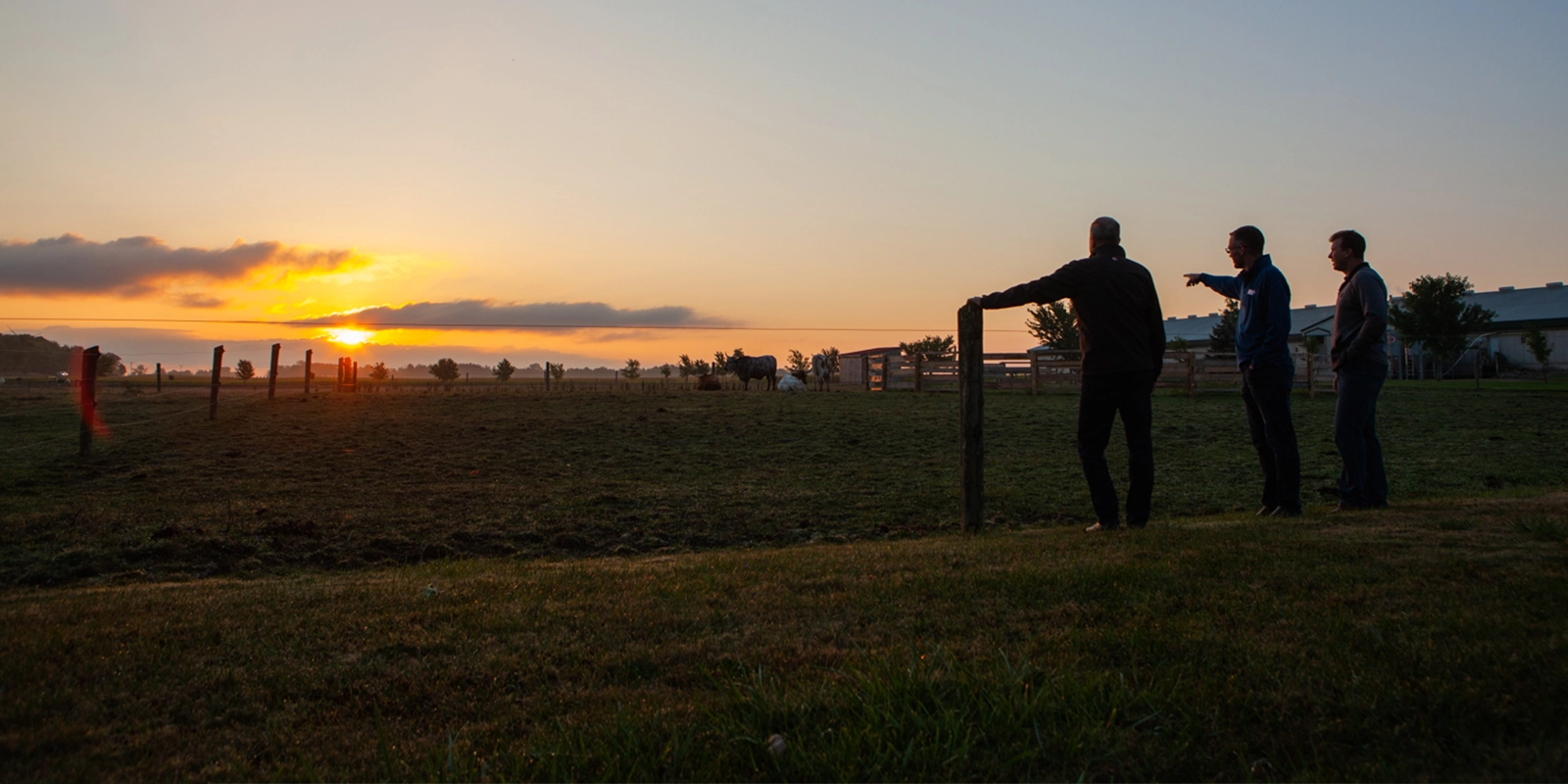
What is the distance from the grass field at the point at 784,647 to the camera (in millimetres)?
2244

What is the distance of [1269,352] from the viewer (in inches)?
229

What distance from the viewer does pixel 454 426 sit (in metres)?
16.3

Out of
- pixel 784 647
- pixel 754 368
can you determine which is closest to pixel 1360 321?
pixel 784 647

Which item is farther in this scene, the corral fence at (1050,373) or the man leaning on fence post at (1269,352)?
the corral fence at (1050,373)

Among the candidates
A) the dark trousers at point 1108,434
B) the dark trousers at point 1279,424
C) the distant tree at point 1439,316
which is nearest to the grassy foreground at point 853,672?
the dark trousers at point 1108,434

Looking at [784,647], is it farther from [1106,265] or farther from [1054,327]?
[1054,327]

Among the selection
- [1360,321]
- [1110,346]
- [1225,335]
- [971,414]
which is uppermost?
[1225,335]

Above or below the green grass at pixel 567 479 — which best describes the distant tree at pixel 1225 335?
above

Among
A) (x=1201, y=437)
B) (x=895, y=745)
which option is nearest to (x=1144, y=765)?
(x=895, y=745)

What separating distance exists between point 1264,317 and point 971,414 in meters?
2.03

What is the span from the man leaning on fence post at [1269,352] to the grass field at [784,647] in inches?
15.1

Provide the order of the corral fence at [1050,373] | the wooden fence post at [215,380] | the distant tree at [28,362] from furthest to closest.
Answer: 1. the distant tree at [28,362]
2. the corral fence at [1050,373]
3. the wooden fence post at [215,380]

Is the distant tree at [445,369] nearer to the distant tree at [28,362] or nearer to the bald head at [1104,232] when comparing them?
the distant tree at [28,362]

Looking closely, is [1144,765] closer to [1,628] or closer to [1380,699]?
[1380,699]
